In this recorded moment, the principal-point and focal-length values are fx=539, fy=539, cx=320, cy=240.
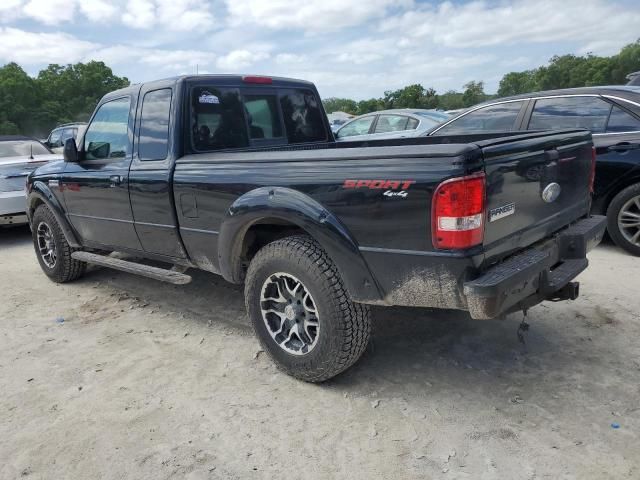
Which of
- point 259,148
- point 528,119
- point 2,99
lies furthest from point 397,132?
point 2,99

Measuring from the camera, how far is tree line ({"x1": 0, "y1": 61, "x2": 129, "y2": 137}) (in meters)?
46.4

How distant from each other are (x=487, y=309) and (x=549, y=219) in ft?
3.26

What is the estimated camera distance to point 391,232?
8.76ft

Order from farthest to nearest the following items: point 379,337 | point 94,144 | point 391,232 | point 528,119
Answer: point 528,119
point 94,144
point 379,337
point 391,232

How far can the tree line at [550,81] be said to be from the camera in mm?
49844

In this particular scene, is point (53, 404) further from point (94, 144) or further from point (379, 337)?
point (94, 144)

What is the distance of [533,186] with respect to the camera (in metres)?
2.91

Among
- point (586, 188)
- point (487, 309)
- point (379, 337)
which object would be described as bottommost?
point (379, 337)

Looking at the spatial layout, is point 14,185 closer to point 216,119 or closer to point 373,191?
point 216,119

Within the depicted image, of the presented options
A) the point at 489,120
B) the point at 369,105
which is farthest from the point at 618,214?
the point at 369,105

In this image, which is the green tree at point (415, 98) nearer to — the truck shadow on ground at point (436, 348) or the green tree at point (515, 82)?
the green tree at point (515, 82)

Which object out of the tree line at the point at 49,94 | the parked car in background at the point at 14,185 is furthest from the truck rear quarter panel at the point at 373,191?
the tree line at the point at 49,94

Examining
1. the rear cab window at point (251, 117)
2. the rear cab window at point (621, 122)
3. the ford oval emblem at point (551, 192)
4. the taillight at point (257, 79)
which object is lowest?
the ford oval emblem at point (551, 192)

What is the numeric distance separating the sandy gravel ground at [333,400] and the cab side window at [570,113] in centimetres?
179
